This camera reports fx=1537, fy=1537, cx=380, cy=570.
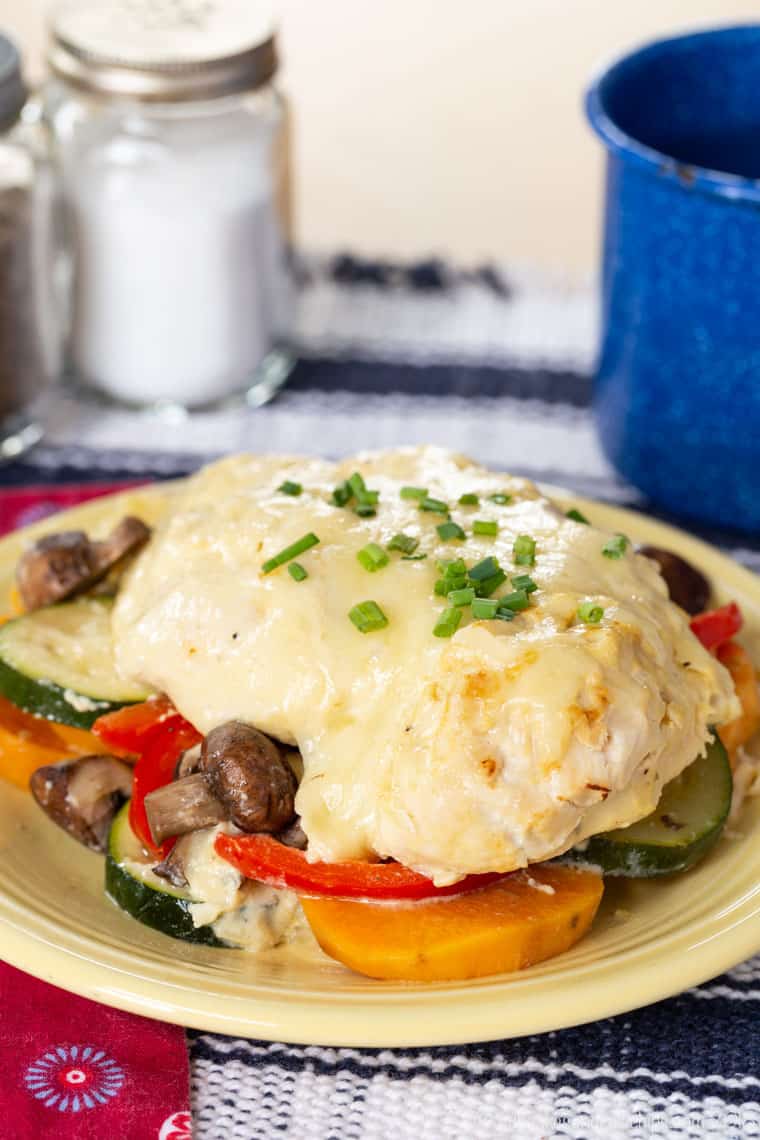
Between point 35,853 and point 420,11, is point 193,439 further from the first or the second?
point 420,11

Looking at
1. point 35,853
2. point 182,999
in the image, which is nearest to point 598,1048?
point 182,999

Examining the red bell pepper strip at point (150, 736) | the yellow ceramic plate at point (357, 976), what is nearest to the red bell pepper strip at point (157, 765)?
the red bell pepper strip at point (150, 736)

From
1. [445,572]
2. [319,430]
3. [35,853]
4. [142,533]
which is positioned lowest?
[319,430]

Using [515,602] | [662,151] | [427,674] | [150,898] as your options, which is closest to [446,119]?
[662,151]

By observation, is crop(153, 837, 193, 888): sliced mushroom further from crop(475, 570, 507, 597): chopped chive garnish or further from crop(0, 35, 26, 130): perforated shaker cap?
crop(0, 35, 26, 130): perforated shaker cap

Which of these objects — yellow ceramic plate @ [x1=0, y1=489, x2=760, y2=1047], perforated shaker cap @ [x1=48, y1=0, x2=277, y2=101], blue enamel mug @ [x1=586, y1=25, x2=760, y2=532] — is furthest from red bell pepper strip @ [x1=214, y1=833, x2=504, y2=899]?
perforated shaker cap @ [x1=48, y1=0, x2=277, y2=101]

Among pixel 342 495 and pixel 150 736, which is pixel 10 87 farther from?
pixel 150 736
